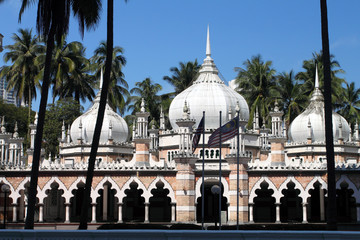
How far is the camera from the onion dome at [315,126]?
66375mm

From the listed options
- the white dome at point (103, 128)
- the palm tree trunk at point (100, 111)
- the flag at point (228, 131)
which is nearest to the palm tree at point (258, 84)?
the white dome at point (103, 128)

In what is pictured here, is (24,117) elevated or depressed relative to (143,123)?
elevated

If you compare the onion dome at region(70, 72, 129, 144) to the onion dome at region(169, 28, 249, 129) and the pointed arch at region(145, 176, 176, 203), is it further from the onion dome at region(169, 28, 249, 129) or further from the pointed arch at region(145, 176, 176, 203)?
the pointed arch at region(145, 176, 176, 203)

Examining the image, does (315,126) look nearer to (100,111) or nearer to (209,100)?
(209,100)

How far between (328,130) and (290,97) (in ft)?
183

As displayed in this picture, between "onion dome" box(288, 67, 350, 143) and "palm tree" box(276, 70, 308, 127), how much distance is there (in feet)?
41.5

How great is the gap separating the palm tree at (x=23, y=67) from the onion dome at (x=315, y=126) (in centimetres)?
3185

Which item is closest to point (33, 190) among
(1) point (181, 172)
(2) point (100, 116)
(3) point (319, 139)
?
(2) point (100, 116)

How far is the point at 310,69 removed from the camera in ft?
289

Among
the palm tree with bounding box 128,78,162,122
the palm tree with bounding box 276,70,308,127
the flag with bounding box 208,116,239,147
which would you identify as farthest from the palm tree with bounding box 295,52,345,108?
the flag with bounding box 208,116,239,147

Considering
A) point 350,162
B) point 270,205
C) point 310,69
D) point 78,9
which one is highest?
point 310,69

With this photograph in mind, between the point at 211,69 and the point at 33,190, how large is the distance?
1419 inches

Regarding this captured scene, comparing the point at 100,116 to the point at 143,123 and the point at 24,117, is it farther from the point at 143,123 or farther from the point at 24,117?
the point at 24,117

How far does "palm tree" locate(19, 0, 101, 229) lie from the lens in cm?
3209
